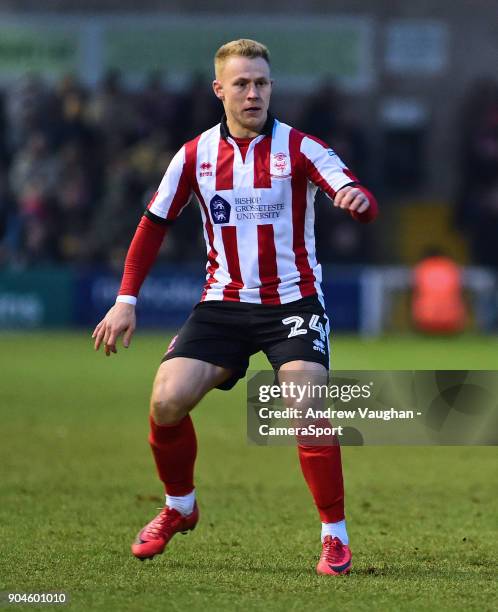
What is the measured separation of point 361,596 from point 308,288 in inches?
53.0

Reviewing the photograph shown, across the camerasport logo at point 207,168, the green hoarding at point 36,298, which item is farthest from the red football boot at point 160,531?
the green hoarding at point 36,298

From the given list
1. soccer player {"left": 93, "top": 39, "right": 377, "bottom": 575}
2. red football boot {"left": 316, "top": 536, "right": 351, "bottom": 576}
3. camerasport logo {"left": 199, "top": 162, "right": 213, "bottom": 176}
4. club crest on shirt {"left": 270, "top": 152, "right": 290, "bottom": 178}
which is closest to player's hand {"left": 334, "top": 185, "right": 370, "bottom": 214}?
soccer player {"left": 93, "top": 39, "right": 377, "bottom": 575}

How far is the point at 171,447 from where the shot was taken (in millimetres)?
5906

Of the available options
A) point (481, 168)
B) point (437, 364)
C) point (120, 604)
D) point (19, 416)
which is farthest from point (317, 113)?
point (120, 604)

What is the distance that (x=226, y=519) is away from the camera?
22.6ft

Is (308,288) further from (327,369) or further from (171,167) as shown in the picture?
(171,167)

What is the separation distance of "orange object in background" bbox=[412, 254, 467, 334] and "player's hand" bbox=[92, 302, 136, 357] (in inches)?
543

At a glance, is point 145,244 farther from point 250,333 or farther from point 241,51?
point 241,51

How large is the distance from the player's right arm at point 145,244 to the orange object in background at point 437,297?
13607 millimetres

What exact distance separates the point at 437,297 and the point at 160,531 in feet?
45.4

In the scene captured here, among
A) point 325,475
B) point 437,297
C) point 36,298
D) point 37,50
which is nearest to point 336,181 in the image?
point 325,475

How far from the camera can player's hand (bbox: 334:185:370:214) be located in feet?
17.8

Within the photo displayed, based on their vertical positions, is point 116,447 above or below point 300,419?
below

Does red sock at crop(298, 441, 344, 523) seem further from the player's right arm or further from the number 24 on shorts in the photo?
the player's right arm
